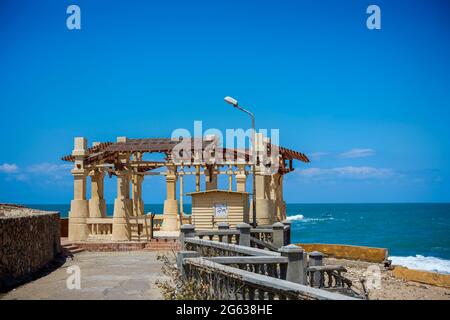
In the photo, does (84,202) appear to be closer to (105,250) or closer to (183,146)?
(105,250)

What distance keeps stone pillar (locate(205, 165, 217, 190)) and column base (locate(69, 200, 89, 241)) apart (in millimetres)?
6074

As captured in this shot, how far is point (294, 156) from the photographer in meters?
27.9

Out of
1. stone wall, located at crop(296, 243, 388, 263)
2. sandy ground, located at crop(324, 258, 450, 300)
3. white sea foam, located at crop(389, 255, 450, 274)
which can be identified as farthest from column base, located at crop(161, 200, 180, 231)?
white sea foam, located at crop(389, 255, 450, 274)

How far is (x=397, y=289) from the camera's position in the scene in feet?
70.2

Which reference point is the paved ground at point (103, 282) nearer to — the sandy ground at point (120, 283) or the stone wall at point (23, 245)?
the sandy ground at point (120, 283)

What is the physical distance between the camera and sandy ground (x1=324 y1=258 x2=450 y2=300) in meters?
19.9

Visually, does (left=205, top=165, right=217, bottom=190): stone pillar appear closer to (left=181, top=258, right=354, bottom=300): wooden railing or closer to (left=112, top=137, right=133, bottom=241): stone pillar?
(left=112, top=137, right=133, bottom=241): stone pillar

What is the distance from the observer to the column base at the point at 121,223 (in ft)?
83.9

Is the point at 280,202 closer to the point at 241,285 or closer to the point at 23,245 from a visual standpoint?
the point at 23,245

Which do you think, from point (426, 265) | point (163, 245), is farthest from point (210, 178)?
point (426, 265)

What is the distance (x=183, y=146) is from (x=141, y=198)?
8.95m

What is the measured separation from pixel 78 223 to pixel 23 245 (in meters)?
11.9

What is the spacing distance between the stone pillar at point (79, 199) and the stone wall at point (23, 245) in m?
7.15
